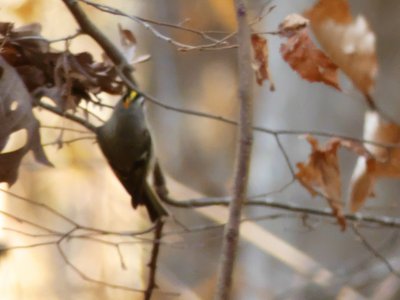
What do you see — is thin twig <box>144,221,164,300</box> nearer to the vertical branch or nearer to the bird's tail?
the bird's tail

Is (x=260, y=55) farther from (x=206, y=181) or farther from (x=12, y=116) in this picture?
(x=206, y=181)

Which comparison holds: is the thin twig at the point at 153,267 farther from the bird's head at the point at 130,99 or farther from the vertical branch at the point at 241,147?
the vertical branch at the point at 241,147

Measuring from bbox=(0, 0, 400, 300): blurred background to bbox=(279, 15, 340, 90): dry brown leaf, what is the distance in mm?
615

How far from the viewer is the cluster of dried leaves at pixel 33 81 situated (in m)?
0.65

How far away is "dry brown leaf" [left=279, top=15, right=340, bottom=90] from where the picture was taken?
2.06ft

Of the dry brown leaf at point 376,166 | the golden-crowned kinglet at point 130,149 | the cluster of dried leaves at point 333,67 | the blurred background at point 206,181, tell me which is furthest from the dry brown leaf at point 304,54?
the blurred background at point 206,181

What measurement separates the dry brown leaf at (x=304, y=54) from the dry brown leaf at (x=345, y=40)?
0.10 ft

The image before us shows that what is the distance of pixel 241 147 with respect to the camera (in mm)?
463

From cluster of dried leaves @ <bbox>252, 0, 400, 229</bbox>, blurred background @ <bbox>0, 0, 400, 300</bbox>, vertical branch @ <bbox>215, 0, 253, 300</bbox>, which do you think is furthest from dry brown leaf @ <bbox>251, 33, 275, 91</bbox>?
blurred background @ <bbox>0, 0, 400, 300</bbox>

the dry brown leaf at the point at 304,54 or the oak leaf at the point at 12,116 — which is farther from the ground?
the dry brown leaf at the point at 304,54

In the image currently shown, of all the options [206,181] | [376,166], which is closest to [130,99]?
[376,166]

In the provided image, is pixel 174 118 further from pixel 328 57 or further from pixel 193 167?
pixel 328 57

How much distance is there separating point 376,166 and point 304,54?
18 centimetres

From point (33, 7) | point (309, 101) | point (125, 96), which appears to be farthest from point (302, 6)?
point (125, 96)
